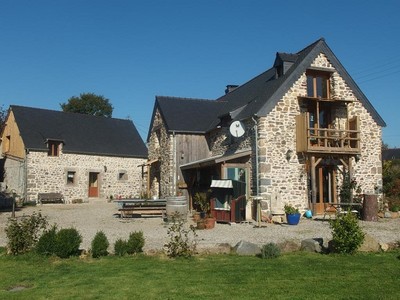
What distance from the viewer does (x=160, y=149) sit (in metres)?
26.3

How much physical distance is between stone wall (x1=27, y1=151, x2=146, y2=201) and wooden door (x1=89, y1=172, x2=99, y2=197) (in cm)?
37

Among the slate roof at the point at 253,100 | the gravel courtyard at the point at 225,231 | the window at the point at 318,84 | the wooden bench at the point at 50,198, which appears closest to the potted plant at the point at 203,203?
the gravel courtyard at the point at 225,231

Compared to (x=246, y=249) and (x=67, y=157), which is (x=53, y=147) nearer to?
(x=67, y=157)

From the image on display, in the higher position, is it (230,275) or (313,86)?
(313,86)

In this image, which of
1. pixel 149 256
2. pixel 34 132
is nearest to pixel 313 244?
pixel 149 256

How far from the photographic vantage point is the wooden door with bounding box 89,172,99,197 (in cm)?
3212

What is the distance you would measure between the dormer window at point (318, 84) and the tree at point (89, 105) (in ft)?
129

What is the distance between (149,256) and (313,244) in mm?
3979

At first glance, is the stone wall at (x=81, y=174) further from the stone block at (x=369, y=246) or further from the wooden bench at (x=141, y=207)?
the stone block at (x=369, y=246)

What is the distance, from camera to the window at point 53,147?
30.3 metres

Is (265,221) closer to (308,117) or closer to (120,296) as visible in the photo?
(308,117)

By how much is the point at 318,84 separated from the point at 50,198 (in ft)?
64.4

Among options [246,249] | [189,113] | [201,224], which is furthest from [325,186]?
[246,249]

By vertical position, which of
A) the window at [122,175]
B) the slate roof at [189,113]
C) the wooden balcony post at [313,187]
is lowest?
the wooden balcony post at [313,187]
